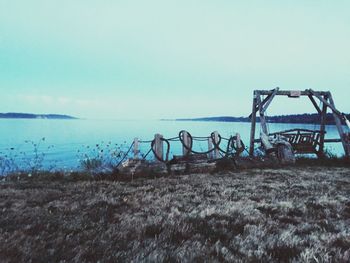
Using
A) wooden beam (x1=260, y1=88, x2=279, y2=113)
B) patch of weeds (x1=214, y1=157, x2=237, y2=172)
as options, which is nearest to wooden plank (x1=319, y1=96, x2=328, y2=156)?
wooden beam (x1=260, y1=88, x2=279, y2=113)

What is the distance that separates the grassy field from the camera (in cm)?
356

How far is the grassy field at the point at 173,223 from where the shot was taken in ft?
11.7

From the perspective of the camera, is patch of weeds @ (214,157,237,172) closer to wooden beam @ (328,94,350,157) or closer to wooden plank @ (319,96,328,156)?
wooden beam @ (328,94,350,157)

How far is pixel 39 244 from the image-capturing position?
373 centimetres

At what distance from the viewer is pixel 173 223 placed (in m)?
4.70

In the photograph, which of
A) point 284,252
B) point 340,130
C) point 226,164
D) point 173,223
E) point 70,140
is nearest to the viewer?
point 284,252

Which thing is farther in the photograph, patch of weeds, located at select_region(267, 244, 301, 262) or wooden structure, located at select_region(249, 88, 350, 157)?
wooden structure, located at select_region(249, 88, 350, 157)

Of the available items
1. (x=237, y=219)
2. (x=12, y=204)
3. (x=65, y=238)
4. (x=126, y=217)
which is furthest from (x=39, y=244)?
(x=237, y=219)

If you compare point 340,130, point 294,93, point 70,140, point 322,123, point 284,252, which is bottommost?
point 70,140

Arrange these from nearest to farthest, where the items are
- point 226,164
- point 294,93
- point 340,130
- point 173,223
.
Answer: point 173,223 < point 226,164 < point 340,130 < point 294,93

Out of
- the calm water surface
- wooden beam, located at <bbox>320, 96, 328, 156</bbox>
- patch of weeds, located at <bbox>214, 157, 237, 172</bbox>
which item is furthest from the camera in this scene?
the calm water surface

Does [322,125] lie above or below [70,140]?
above

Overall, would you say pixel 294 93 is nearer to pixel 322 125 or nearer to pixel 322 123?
pixel 322 123

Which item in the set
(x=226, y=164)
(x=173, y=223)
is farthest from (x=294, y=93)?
(x=173, y=223)
